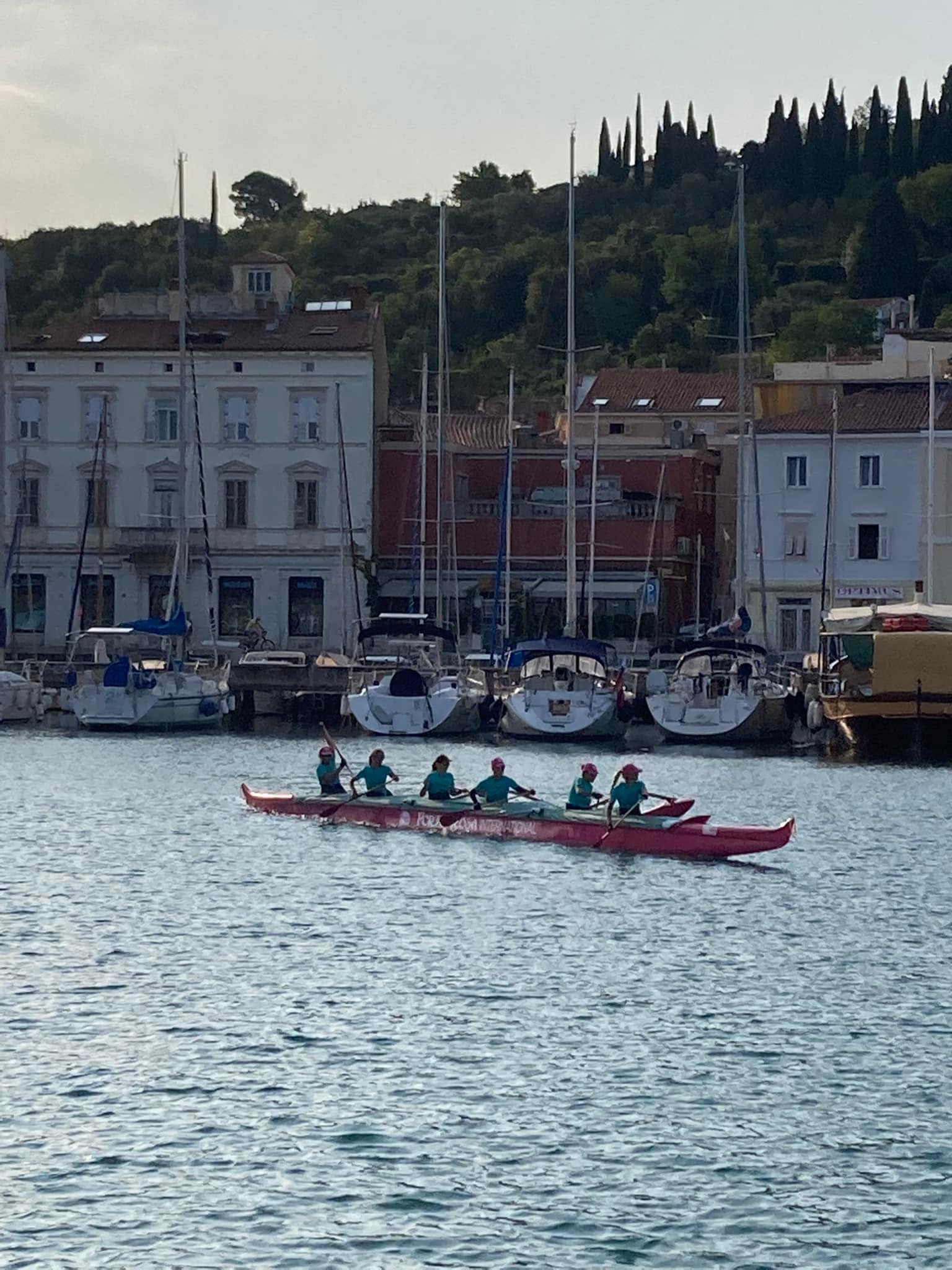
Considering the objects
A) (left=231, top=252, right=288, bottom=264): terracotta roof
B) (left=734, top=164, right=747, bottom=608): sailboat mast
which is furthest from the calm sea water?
(left=231, top=252, right=288, bottom=264): terracotta roof

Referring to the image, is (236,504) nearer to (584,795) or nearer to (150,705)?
(150,705)

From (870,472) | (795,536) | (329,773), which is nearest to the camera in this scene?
(329,773)

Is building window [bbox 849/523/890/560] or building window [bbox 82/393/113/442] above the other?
building window [bbox 82/393/113/442]

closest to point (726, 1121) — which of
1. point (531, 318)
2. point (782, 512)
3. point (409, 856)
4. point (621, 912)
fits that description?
point (621, 912)

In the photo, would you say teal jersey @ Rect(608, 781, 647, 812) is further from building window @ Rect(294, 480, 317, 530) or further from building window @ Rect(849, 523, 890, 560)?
building window @ Rect(294, 480, 317, 530)

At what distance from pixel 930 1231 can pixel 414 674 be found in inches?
1910

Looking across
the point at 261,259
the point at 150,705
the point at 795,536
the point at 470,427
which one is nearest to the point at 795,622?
the point at 795,536

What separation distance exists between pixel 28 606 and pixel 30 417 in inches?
321

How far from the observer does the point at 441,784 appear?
1697 inches

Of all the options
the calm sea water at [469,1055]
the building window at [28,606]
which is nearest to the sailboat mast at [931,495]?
the building window at [28,606]

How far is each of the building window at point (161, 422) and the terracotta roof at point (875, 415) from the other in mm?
24031

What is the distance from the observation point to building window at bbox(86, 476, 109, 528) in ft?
297

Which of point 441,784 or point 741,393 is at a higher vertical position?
point 741,393

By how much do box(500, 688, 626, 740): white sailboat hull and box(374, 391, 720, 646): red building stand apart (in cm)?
2275
